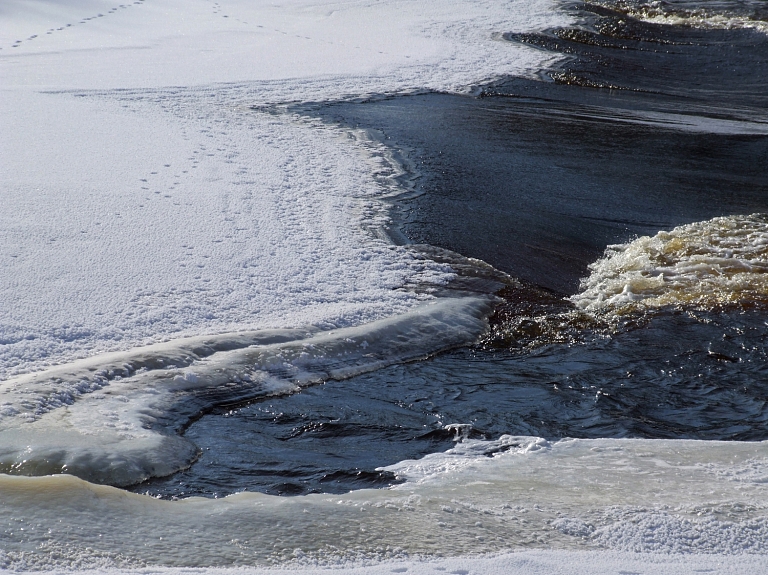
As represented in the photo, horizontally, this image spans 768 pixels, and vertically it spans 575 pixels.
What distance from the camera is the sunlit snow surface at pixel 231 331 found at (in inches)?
83.7

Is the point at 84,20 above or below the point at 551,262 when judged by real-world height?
above

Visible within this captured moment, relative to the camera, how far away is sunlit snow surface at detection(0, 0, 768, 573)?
212cm

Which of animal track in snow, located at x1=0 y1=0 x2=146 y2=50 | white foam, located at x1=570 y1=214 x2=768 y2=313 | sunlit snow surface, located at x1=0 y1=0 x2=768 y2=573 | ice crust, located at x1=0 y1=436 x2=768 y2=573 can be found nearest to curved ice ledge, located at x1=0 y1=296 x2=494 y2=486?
sunlit snow surface, located at x1=0 y1=0 x2=768 y2=573

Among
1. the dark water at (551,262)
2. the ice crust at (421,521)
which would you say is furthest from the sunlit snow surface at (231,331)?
the dark water at (551,262)

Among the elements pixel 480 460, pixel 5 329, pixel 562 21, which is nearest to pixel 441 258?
pixel 480 460

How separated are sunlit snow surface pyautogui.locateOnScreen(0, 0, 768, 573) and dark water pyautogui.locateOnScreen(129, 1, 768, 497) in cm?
17

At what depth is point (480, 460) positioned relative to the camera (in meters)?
2.70

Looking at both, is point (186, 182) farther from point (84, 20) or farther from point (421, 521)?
point (84, 20)

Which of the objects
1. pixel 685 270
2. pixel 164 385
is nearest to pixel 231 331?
pixel 164 385

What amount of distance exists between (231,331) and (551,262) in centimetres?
191

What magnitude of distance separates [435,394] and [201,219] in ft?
6.21

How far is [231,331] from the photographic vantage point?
340cm

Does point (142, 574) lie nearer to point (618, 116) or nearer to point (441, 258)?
point (441, 258)

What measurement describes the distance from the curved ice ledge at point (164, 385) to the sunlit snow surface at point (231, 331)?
0.03 ft
